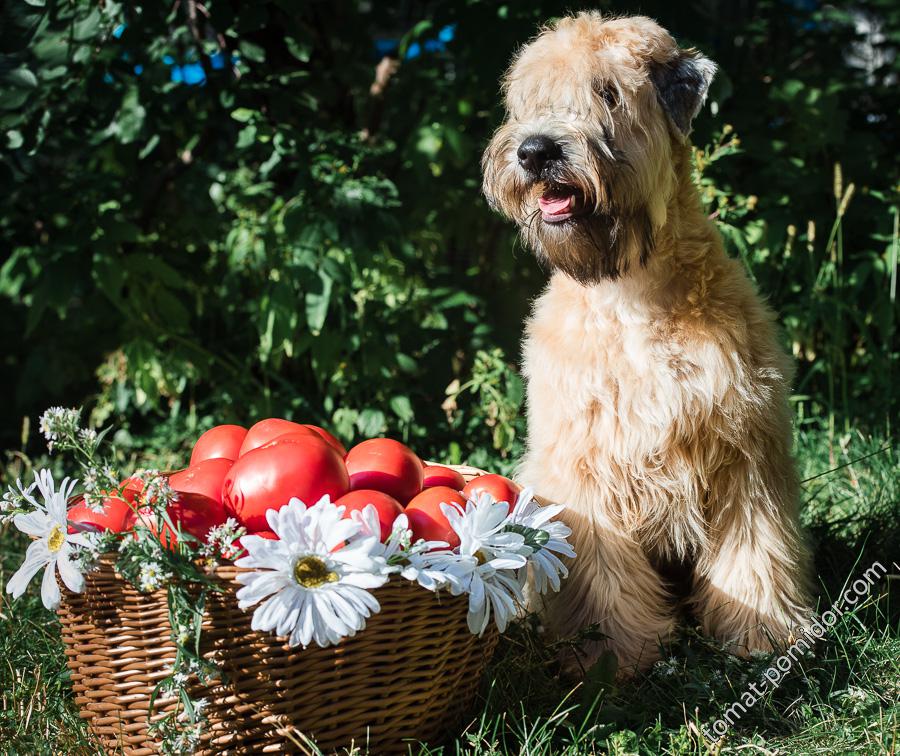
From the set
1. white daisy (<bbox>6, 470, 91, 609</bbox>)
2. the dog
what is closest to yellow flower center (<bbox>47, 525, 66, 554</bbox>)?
white daisy (<bbox>6, 470, 91, 609</bbox>)

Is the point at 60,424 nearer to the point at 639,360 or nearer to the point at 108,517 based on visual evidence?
the point at 108,517

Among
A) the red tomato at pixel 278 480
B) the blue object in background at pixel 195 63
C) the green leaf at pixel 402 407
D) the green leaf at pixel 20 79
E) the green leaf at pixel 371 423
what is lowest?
the green leaf at pixel 371 423

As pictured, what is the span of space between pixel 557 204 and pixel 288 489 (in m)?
0.99

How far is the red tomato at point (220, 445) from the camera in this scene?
2.58 metres

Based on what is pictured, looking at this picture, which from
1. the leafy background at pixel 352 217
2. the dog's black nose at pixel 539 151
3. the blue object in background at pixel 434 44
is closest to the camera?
the dog's black nose at pixel 539 151

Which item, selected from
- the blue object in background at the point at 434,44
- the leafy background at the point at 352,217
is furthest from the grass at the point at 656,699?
the blue object in background at the point at 434,44

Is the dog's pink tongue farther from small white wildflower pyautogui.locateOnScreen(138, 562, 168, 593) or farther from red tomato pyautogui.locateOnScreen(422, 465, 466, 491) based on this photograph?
small white wildflower pyautogui.locateOnScreen(138, 562, 168, 593)

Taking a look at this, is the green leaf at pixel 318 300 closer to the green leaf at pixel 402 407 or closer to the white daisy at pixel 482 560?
the green leaf at pixel 402 407

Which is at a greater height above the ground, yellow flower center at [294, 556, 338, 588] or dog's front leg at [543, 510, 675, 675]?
yellow flower center at [294, 556, 338, 588]

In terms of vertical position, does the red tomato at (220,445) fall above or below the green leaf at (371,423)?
above

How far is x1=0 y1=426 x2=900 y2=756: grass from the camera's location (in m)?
2.12

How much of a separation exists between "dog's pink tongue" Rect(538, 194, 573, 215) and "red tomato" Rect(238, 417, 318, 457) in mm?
844

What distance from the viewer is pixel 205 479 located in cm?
228

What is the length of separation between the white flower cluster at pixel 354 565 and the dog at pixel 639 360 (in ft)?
1.51
